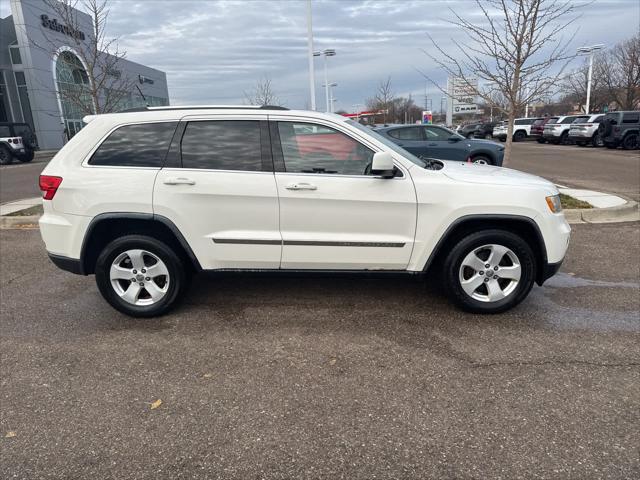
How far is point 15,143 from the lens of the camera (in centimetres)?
2269

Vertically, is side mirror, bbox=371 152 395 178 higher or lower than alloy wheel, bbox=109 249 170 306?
higher

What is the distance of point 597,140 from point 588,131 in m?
0.71

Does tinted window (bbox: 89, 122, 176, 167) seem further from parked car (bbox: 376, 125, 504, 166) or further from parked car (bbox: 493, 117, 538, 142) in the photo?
parked car (bbox: 493, 117, 538, 142)

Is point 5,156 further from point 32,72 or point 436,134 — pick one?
point 436,134

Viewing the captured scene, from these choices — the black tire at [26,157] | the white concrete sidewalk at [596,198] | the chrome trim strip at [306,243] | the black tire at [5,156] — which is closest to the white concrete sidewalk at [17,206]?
the chrome trim strip at [306,243]

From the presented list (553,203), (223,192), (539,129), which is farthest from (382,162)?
(539,129)

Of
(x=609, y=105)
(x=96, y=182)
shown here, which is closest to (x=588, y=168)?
(x=96, y=182)

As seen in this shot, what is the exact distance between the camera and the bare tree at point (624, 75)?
39312mm

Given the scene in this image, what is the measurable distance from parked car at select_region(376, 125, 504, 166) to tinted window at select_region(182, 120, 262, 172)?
865cm

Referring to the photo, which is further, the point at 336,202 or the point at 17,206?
the point at 17,206

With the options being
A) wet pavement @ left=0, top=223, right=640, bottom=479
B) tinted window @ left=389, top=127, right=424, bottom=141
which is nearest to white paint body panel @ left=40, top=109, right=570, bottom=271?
wet pavement @ left=0, top=223, right=640, bottom=479

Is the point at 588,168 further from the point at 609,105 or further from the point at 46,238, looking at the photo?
the point at 609,105

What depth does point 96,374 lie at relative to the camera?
320cm

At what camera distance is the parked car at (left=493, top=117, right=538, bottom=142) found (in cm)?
3484
